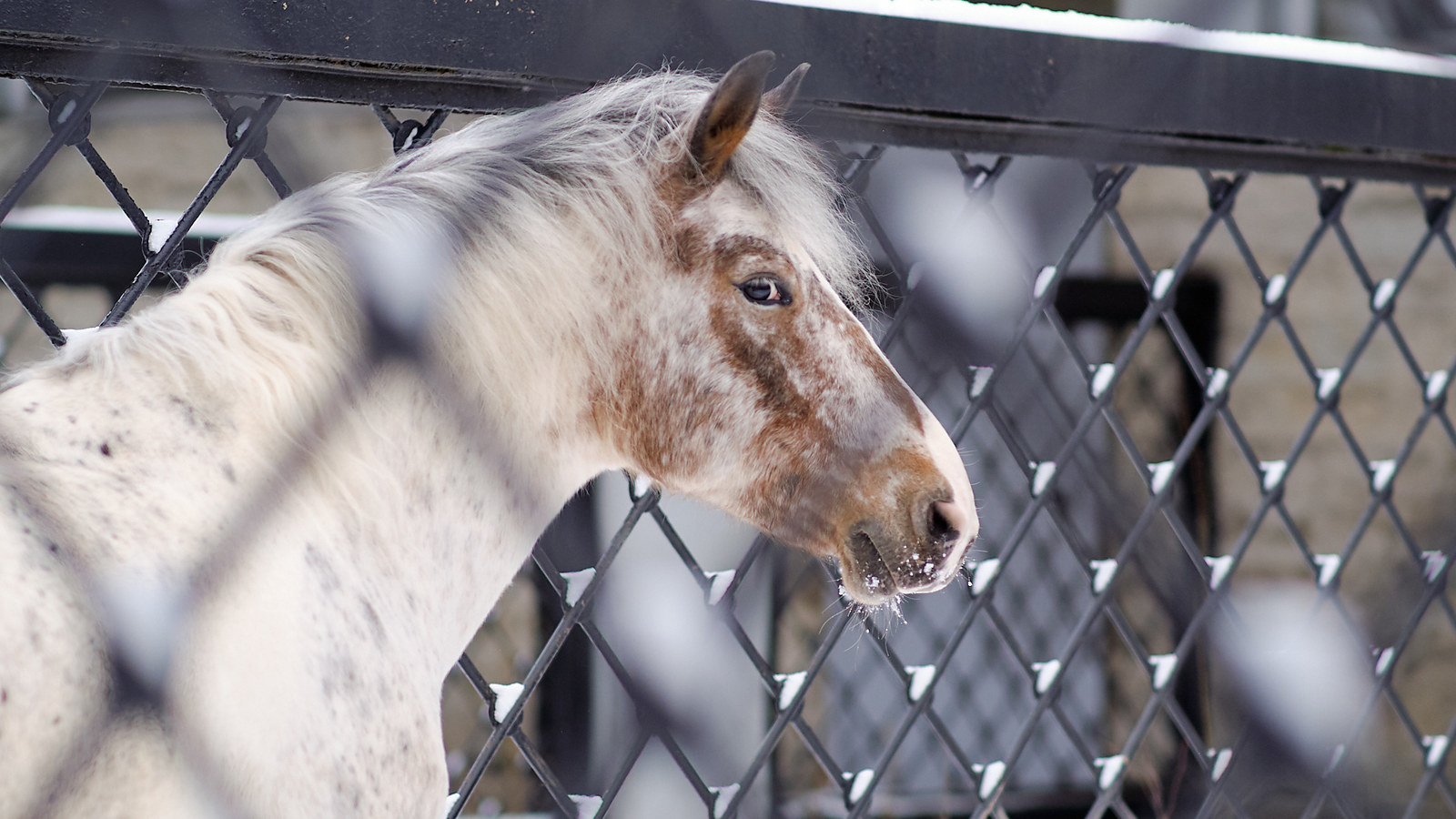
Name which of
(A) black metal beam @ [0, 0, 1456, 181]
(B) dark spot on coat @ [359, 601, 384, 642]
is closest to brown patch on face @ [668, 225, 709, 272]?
(A) black metal beam @ [0, 0, 1456, 181]

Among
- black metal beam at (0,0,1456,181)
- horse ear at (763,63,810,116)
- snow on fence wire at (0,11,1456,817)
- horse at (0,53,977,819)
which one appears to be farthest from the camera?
snow on fence wire at (0,11,1456,817)

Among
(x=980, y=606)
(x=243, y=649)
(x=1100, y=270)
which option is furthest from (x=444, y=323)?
(x=1100, y=270)

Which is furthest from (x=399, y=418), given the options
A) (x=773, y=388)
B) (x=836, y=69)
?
(x=836, y=69)

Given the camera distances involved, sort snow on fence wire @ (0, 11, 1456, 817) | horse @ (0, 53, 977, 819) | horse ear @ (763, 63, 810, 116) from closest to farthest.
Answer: horse @ (0, 53, 977, 819)
horse ear @ (763, 63, 810, 116)
snow on fence wire @ (0, 11, 1456, 817)

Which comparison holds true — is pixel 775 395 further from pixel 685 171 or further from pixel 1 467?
pixel 1 467

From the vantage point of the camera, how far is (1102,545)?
259cm

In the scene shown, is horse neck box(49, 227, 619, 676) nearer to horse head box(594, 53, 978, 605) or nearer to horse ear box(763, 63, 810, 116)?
horse head box(594, 53, 978, 605)

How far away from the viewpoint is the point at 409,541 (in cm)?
58

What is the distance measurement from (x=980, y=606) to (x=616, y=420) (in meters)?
0.36

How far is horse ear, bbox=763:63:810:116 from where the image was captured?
26.7 inches

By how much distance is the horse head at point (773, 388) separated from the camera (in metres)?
0.66

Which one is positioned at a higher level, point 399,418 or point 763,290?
point 763,290

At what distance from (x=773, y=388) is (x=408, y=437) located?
0.69 feet

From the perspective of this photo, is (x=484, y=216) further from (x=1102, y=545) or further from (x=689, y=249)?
(x=1102, y=545)
